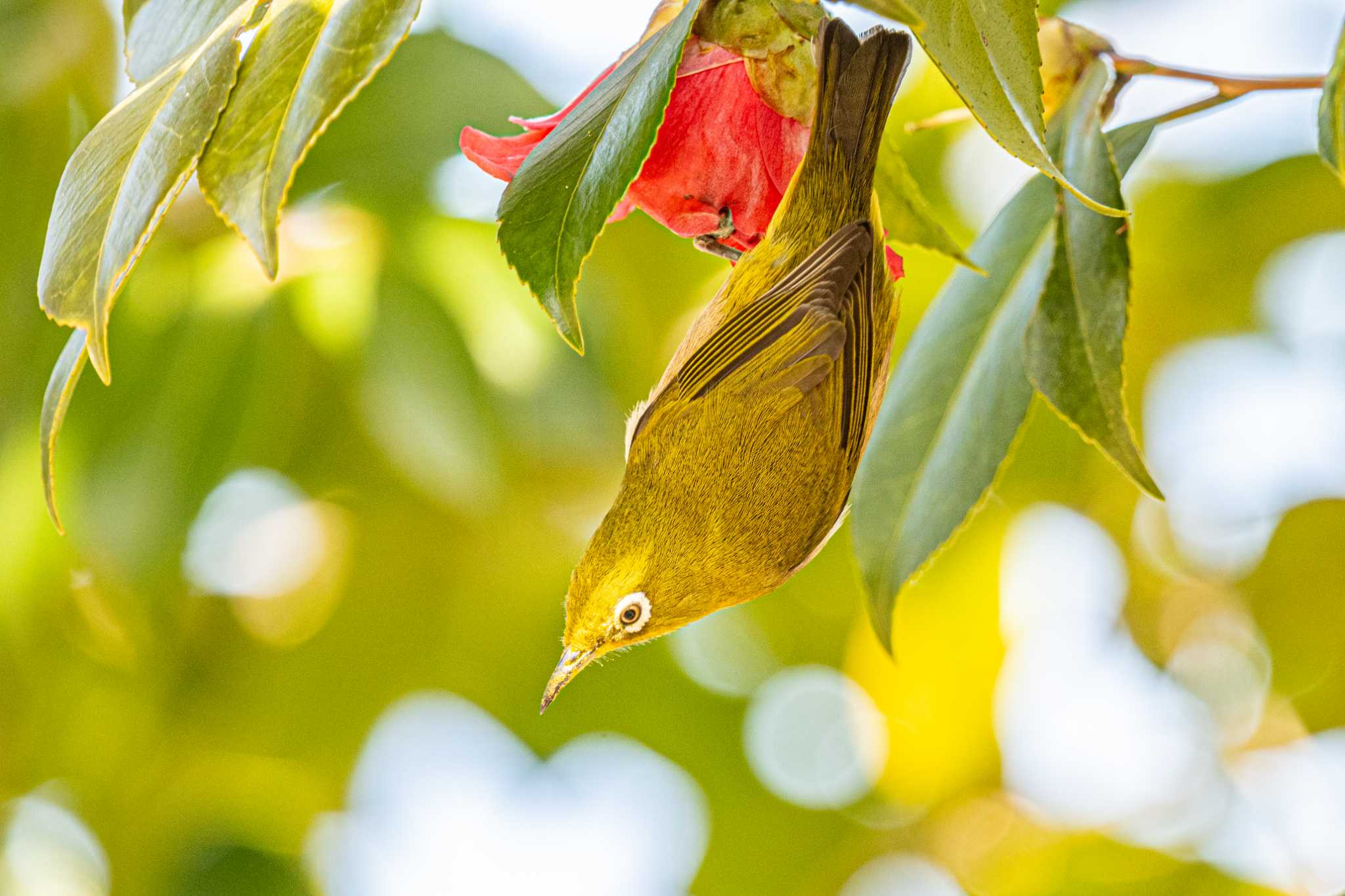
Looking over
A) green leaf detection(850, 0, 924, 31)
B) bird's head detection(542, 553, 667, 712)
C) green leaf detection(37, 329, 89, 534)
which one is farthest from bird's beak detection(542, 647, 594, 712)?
green leaf detection(850, 0, 924, 31)

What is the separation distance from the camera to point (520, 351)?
1.45 meters

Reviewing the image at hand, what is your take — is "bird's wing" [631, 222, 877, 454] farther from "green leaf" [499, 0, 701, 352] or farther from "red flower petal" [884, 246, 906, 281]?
"green leaf" [499, 0, 701, 352]

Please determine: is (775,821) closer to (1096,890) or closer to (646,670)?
(646,670)

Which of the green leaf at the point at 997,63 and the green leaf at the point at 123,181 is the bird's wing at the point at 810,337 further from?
the green leaf at the point at 123,181

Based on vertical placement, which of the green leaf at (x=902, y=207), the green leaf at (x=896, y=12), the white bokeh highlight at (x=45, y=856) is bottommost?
the white bokeh highlight at (x=45, y=856)

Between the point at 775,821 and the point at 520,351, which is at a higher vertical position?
the point at 520,351

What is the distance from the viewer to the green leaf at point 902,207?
0.66 m

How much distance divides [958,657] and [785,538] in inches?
56.3

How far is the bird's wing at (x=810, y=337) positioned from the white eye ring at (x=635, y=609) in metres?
0.11

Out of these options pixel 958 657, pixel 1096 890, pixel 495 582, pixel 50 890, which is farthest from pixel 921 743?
pixel 50 890

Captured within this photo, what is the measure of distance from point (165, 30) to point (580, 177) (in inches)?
9.0

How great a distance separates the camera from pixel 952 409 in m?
0.87

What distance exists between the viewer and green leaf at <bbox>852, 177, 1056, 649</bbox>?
0.78 meters

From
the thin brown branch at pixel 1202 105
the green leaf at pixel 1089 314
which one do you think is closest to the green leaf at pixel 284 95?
the green leaf at pixel 1089 314
